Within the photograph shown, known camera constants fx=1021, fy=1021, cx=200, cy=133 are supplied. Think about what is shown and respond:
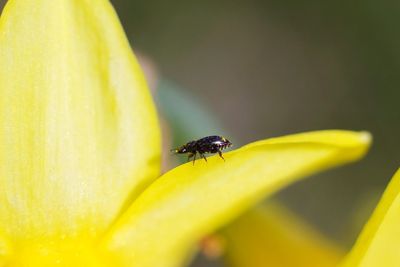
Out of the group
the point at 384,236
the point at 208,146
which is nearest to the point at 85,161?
the point at 208,146

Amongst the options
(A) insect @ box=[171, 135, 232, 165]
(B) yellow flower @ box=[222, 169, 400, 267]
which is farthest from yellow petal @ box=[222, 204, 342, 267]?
(A) insect @ box=[171, 135, 232, 165]

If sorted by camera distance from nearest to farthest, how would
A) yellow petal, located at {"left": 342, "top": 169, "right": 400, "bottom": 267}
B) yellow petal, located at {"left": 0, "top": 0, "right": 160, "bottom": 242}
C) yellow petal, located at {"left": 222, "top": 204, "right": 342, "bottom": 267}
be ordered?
yellow petal, located at {"left": 342, "top": 169, "right": 400, "bottom": 267}, yellow petal, located at {"left": 0, "top": 0, "right": 160, "bottom": 242}, yellow petal, located at {"left": 222, "top": 204, "right": 342, "bottom": 267}

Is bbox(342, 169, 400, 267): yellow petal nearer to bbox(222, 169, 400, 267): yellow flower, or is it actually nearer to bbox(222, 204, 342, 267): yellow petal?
bbox(222, 169, 400, 267): yellow flower

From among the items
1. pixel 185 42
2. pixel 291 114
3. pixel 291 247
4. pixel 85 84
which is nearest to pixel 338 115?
pixel 291 114

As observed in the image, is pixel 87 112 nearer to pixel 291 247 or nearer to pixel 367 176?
pixel 291 247

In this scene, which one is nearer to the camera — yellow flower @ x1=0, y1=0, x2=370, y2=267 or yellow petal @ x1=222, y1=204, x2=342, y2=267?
yellow flower @ x1=0, y1=0, x2=370, y2=267

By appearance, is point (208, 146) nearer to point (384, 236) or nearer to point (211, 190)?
point (211, 190)
